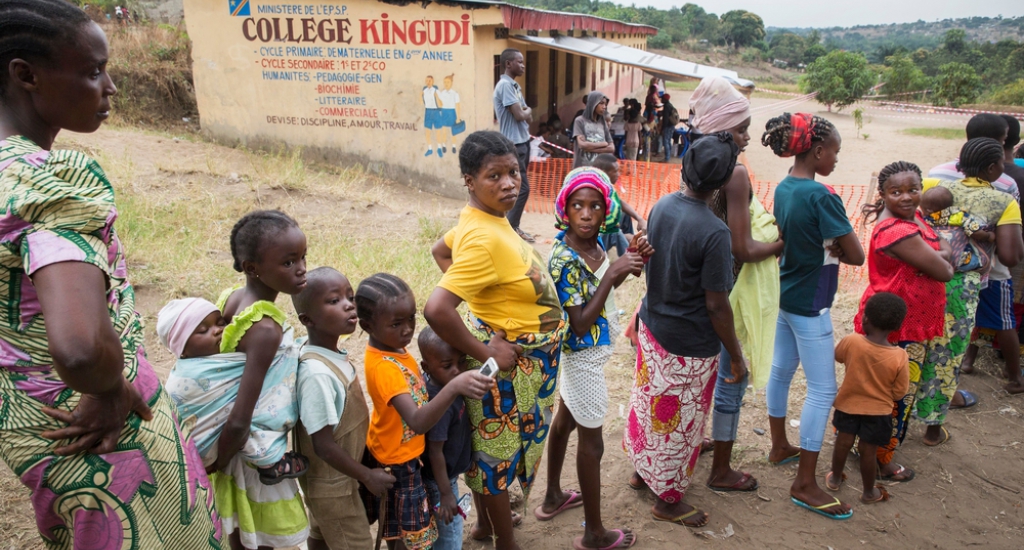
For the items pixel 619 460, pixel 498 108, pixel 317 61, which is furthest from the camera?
pixel 317 61

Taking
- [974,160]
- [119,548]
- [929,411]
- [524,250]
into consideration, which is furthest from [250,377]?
[974,160]

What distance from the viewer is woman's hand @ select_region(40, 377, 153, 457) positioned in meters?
1.36

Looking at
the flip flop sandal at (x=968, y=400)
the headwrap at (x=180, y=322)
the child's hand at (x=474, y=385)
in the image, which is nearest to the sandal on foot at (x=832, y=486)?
the flip flop sandal at (x=968, y=400)

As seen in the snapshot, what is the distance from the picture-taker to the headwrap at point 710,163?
8.64 feet

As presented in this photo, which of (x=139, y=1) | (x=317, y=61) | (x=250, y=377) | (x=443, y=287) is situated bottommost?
(x=250, y=377)

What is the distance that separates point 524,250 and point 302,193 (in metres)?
6.22

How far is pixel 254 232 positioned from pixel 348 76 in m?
9.05

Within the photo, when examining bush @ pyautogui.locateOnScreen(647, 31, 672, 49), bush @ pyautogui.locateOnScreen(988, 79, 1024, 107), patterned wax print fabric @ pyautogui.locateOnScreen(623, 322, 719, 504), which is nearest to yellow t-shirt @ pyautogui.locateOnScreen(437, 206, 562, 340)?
patterned wax print fabric @ pyautogui.locateOnScreen(623, 322, 719, 504)

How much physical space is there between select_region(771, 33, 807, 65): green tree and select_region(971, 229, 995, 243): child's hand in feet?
188

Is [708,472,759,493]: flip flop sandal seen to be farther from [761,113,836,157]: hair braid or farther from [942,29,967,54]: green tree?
[942,29,967,54]: green tree

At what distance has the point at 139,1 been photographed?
63.0 ft

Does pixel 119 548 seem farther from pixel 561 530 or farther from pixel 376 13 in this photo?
pixel 376 13

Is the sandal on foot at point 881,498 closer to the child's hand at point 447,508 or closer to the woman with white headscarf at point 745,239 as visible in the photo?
the woman with white headscarf at point 745,239

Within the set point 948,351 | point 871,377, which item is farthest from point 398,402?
point 948,351
